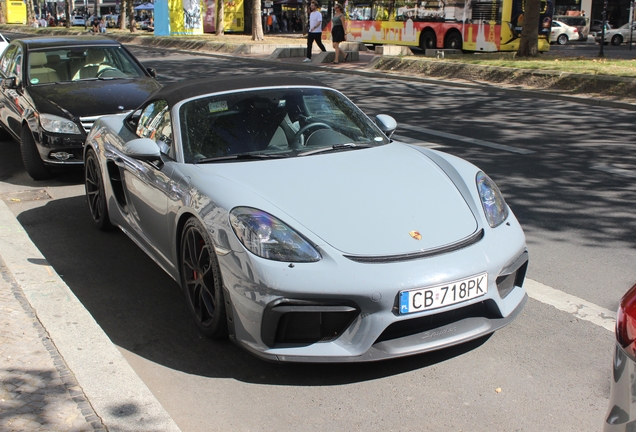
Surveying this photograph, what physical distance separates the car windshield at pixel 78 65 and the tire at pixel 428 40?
21.4m

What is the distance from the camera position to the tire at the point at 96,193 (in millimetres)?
6043

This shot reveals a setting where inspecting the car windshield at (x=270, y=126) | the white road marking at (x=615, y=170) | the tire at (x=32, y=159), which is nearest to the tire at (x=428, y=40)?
the white road marking at (x=615, y=170)

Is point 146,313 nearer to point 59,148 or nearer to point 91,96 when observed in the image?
point 59,148

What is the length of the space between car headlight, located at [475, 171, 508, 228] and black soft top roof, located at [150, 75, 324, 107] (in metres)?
1.63

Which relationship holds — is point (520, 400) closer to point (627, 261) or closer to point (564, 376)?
point (564, 376)

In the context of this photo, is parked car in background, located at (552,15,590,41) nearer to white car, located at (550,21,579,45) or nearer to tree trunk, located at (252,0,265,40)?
white car, located at (550,21,579,45)

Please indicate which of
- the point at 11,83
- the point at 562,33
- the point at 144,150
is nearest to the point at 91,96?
the point at 11,83

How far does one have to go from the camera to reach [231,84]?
→ 17.0ft

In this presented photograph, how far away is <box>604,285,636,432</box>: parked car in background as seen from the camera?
82.5 inches

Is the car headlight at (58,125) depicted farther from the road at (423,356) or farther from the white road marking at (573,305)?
the white road marking at (573,305)

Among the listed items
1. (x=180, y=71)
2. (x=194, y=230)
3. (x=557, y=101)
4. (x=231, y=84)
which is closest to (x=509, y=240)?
(x=194, y=230)

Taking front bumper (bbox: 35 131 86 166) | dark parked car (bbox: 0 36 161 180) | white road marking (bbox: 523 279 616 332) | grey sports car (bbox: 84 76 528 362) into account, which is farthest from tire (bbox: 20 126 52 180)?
white road marking (bbox: 523 279 616 332)

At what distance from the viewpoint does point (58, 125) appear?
782cm

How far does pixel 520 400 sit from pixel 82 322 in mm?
2367
